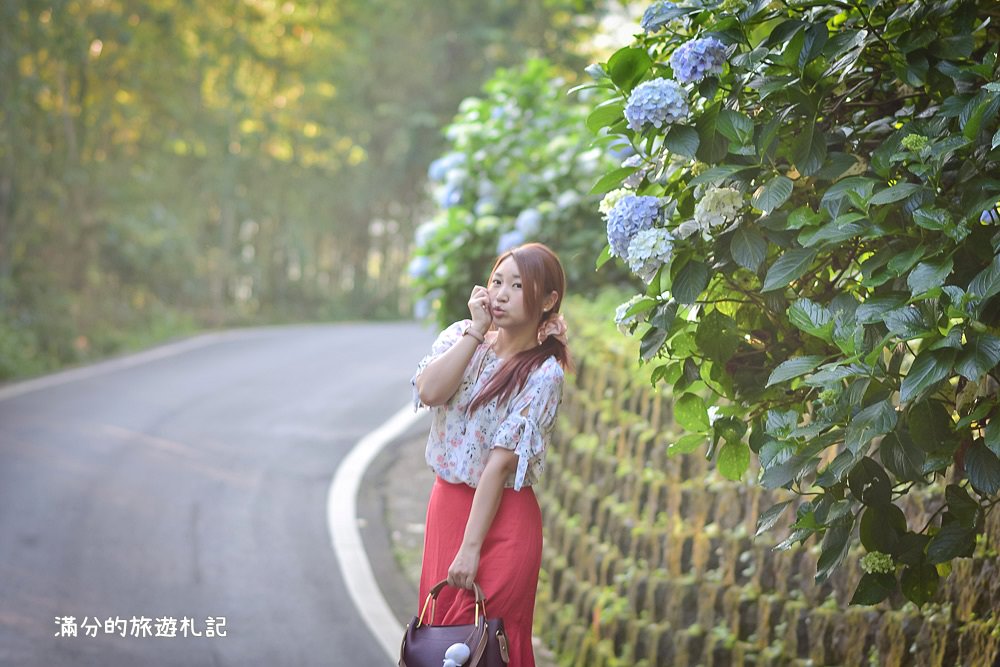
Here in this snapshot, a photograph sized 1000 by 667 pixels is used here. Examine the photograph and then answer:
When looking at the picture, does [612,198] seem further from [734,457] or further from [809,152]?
[734,457]

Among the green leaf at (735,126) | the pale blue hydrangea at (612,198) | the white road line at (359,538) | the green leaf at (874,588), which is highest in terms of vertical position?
the green leaf at (735,126)

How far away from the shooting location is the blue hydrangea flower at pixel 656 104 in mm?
2982

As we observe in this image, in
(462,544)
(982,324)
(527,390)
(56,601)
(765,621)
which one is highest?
(982,324)

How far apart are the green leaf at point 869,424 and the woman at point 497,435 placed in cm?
118

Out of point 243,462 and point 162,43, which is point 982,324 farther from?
point 162,43

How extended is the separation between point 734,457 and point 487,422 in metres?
0.79

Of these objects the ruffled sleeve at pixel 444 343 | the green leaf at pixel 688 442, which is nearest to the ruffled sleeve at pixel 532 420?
the ruffled sleeve at pixel 444 343

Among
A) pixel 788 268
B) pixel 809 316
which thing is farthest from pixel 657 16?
pixel 809 316

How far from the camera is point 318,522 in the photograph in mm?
8758

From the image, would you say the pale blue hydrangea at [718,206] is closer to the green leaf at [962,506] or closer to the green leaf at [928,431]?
the green leaf at [928,431]

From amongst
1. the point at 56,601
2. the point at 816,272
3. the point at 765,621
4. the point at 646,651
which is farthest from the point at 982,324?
the point at 56,601

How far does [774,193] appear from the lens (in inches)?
115

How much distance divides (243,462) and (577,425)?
4166 mm

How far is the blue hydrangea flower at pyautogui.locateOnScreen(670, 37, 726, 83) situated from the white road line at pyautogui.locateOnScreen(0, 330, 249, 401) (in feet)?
38.1
